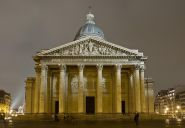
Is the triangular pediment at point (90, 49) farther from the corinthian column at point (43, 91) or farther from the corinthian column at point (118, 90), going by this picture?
the corinthian column at point (43, 91)

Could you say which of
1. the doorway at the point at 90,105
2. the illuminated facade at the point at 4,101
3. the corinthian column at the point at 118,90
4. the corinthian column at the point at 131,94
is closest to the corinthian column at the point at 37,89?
the doorway at the point at 90,105

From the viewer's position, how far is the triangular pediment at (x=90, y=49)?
53.1 metres

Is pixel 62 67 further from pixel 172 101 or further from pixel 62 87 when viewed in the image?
pixel 172 101

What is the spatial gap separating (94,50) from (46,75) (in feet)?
27.7

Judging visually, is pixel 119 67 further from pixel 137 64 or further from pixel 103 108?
pixel 103 108

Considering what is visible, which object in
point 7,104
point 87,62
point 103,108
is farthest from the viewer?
point 7,104

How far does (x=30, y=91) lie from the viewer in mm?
60188

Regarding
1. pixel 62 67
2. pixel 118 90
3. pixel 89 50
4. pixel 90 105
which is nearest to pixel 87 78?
pixel 90 105

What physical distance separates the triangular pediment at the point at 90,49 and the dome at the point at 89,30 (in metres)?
→ 15.5

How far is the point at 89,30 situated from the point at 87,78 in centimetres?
1639

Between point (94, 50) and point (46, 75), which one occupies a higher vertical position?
point (94, 50)

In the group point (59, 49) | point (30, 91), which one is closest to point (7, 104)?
point (30, 91)

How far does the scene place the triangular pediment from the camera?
53094mm

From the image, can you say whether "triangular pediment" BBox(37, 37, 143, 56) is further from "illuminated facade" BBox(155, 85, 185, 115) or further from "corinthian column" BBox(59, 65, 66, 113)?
"illuminated facade" BBox(155, 85, 185, 115)
